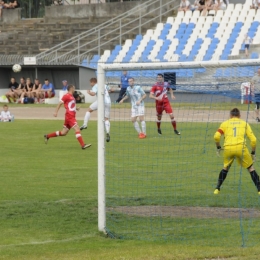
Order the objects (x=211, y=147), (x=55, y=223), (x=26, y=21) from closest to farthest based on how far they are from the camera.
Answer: (x=55, y=223), (x=211, y=147), (x=26, y=21)

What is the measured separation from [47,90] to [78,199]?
27.2 m

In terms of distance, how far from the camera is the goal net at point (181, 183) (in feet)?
34.4

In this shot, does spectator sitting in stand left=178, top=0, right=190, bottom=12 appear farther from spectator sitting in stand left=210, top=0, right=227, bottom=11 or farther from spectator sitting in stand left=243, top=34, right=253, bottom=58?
spectator sitting in stand left=243, top=34, right=253, bottom=58

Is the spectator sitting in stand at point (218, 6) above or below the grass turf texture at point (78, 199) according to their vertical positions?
above

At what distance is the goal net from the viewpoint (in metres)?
10.5

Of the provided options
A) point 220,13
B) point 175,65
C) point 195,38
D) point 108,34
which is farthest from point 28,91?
point 175,65

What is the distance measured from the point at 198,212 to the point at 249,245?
215 cm

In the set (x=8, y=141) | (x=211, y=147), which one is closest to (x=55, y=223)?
(x=211, y=147)

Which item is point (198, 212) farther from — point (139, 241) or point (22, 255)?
point (22, 255)

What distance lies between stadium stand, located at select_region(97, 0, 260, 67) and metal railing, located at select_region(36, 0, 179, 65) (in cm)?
120

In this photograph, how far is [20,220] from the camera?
11.5m

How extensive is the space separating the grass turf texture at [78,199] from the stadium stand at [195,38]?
15.8 metres

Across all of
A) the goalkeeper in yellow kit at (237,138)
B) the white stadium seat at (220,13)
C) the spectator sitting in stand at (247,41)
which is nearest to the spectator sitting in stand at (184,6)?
the white stadium seat at (220,13)

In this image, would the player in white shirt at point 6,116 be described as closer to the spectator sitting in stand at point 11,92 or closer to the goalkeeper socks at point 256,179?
the spectator sitting in stand at point 11,92
